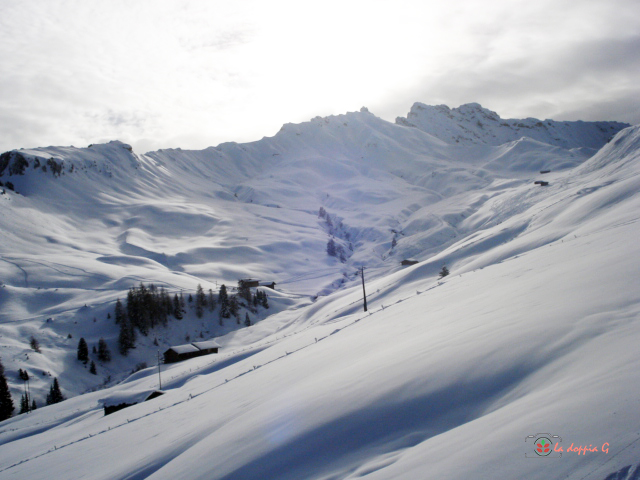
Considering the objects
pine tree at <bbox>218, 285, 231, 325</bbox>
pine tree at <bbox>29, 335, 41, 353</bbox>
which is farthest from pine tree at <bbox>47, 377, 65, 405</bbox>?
pine tree at <bbox>218, 285, 231, 325</bbox>

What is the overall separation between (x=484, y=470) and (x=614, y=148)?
87745 mm

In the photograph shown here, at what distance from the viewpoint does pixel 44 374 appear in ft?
169

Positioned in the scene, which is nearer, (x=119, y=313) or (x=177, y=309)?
(x=119, y=313)

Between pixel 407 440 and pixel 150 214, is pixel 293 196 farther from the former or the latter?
pixel 407 440

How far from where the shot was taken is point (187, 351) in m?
51.3

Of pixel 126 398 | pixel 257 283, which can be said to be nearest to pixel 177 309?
pixel 257 283

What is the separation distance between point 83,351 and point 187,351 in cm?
1782

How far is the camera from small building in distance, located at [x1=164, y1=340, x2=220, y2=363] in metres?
50.6

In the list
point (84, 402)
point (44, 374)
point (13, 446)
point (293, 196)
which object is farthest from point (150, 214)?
point (13, 446)

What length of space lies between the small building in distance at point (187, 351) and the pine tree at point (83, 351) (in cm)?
1404

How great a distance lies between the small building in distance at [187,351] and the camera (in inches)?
1992

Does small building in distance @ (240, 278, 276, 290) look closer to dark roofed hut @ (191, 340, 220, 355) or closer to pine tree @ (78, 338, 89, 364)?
dark roofed hut @ (191, 340, 220, 355)

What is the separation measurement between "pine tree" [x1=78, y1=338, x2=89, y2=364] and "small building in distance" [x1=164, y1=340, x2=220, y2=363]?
46.1 feet

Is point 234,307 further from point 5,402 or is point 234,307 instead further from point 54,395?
point 5,402
